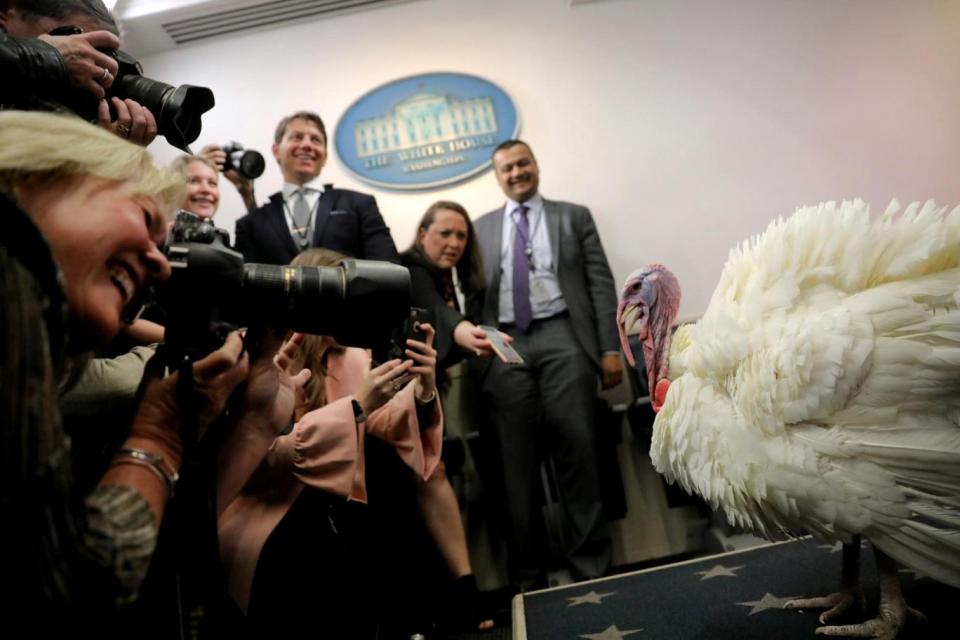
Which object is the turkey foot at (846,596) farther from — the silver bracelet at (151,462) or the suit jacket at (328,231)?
the suit jacket at (328,231)

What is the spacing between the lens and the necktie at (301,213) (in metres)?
2.55

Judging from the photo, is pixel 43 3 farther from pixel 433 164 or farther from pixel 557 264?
pixel 433 164

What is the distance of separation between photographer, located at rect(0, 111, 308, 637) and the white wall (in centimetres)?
278

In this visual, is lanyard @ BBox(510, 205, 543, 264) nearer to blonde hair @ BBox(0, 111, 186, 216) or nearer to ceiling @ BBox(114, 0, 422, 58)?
ceiling @ BBox(114, 0, 422, 58)

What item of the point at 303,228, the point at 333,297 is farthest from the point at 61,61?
the point at 303,228

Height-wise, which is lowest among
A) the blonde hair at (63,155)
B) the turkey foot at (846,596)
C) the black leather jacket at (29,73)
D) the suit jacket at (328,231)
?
the turkey foot at (846,596)

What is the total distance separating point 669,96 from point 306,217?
2097 millimetres

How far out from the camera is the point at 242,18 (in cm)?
359

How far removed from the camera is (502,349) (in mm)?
1663

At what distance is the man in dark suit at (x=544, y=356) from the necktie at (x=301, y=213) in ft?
2.60

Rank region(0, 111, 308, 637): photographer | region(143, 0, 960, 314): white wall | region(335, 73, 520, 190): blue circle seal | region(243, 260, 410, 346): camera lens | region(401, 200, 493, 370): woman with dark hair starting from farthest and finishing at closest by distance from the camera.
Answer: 1. region(335, 73, 520, 190): blue circle seal
2. region(143, 0, 960, 314): white wall
3. region(401, 200, 493, 370): woman with dark hair
4. region(243, 260, 410, 346): camera lens
5. region(0, 111, 308, 637): photographer

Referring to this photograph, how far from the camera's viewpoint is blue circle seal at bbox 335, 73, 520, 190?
344 centimetres

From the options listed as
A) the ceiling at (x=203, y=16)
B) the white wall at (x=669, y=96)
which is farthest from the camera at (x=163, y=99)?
the ceiling at (x=203, y=16)

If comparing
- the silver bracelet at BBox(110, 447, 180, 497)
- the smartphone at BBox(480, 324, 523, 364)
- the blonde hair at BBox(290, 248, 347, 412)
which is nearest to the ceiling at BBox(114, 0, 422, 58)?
the blonde hair at BBox(290, 248, 347, 412)
